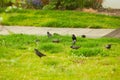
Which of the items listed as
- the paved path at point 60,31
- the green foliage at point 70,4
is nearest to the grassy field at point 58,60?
the paved path at point 60,31

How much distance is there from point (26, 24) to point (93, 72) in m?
8.15

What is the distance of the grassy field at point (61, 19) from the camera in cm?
1543

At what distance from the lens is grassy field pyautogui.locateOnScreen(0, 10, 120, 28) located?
50.6 feet

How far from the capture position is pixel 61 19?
16.2m

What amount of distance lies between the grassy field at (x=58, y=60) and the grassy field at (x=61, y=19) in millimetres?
3012

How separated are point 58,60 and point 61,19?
7.12 metres

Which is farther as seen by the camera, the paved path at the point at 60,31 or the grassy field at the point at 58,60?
the paved path at the point at 60,31

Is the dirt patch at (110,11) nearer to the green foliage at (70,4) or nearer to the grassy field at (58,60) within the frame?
the green foliage at (70,4)

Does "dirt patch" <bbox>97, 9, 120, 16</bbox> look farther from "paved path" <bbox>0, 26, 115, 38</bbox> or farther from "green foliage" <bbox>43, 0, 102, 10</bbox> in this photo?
"paved path" <bbox>0, 26, 115, 38</bbox>

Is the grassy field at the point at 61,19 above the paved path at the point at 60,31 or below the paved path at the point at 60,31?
below

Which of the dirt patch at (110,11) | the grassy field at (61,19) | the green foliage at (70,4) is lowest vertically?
the dirt patch at (110,11)

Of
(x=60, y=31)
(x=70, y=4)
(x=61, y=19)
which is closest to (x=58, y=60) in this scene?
(x=60, y=31)

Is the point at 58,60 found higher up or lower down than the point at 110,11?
higher up

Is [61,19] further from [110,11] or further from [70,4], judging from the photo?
[110,11]
